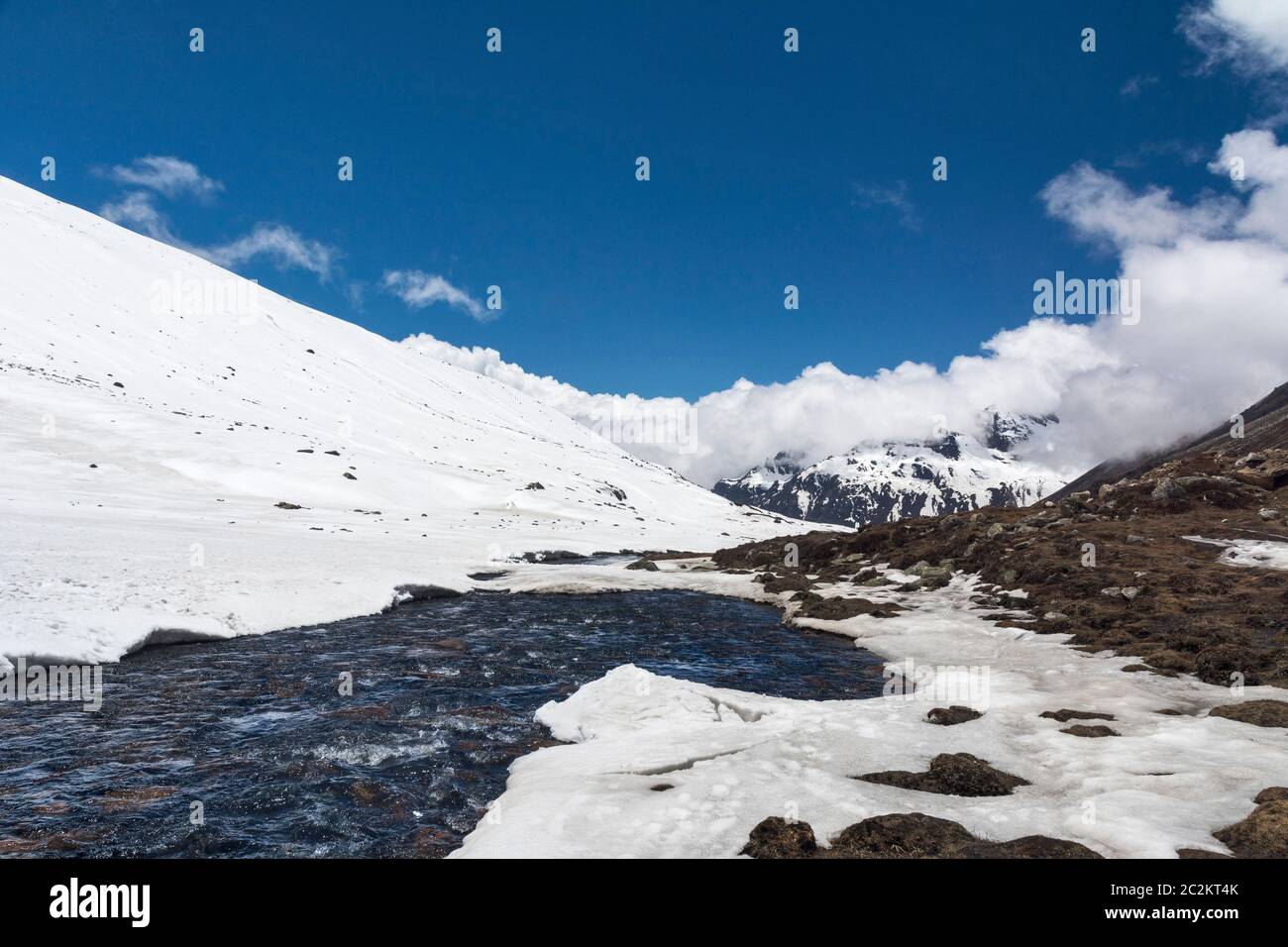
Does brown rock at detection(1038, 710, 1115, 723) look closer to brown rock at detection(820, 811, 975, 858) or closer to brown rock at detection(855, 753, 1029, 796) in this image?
brown rock at detection(855, 753, 1029, 796)

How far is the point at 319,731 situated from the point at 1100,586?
31.3 meters

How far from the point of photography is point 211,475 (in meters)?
72.6

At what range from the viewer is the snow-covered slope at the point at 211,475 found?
26812 millimetres

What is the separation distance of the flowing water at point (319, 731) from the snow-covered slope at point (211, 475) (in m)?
4.31

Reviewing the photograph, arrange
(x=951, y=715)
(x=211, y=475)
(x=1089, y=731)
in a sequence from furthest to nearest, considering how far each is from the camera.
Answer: (x=211, y=475), (x=951, y=715), (x=1089, y=731)

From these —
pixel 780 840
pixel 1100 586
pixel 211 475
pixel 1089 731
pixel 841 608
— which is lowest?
pixel 841 608

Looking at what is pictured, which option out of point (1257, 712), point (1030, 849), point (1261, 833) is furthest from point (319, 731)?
point (1257, 712)

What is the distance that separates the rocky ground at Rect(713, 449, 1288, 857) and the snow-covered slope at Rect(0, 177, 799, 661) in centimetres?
2331

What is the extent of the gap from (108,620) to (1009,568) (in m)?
40.6

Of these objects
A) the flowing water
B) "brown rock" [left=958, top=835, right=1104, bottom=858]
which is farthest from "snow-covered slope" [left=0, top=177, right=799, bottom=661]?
"brown rock" [left=958, top=835, right=1104, bottom=858]

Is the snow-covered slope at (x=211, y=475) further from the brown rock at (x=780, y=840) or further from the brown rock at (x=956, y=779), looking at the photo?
the brown rock at (x=956, y=779)

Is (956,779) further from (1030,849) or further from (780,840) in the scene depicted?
(780,840)

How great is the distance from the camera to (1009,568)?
116 ft

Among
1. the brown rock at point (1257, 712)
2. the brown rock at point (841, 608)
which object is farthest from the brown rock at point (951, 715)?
the brown rock at point (841, 608)
